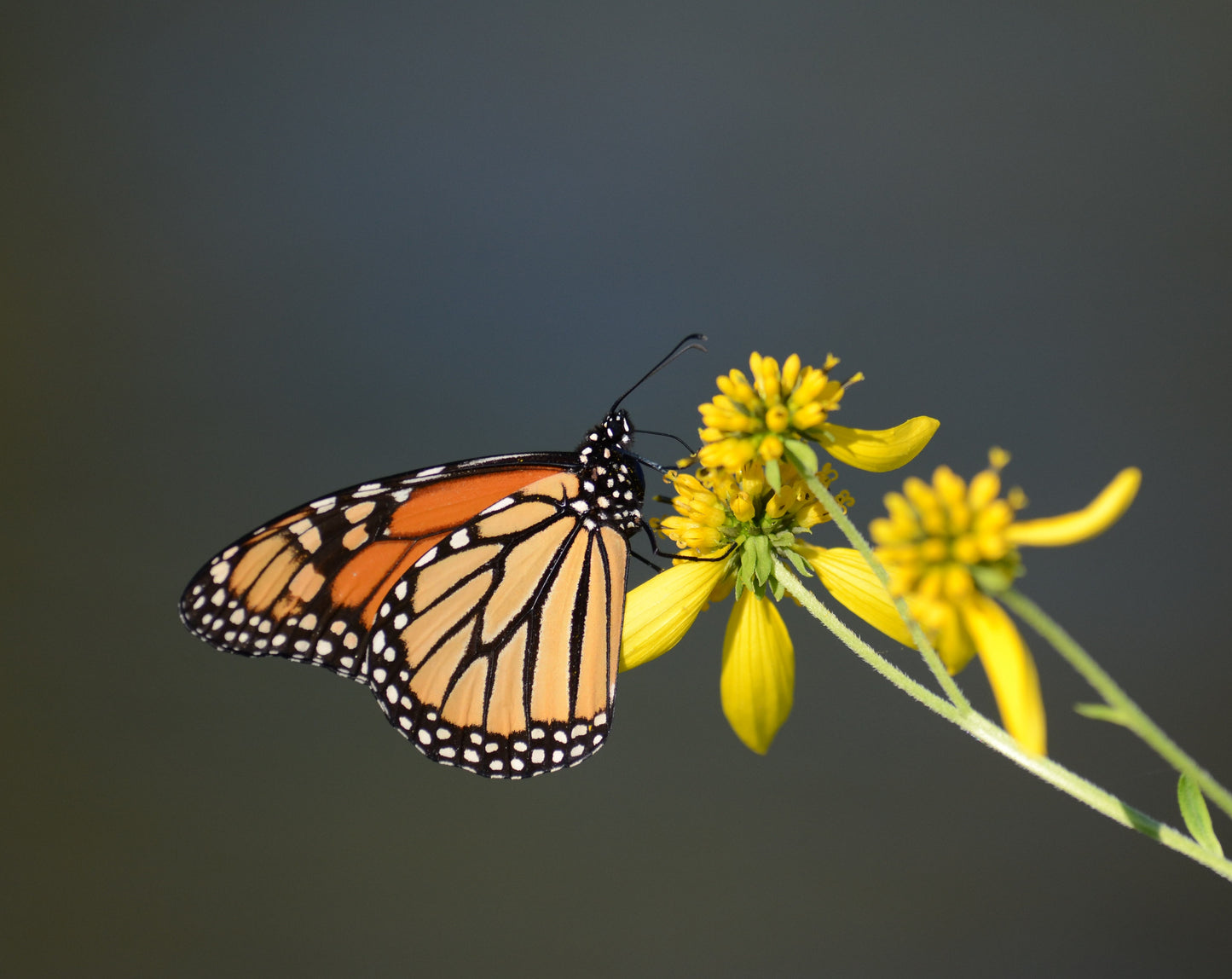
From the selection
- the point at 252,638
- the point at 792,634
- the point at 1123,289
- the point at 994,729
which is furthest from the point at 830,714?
the point at 994,729

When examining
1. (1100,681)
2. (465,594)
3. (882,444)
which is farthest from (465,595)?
(1100,681)

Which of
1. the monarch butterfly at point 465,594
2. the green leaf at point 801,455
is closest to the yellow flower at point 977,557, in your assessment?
the green leaf at point 801,455

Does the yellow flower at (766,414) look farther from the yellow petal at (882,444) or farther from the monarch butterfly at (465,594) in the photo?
the monarch butterfly at (465,594)

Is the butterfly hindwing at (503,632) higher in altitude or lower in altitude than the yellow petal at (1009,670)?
higher

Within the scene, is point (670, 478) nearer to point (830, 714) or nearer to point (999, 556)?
point (999, 556)

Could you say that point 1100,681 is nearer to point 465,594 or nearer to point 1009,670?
point 1009,670

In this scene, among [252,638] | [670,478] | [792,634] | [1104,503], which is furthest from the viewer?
[792,634]

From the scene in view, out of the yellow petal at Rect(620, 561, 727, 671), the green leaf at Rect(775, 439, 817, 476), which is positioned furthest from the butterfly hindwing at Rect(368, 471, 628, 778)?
the green leaf at Rect(775, 439, 817, 476)

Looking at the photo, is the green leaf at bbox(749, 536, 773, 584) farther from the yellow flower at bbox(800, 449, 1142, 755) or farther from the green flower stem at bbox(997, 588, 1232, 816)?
Answer: the green flower stem at bbox(997, 588, 1232, 816)
